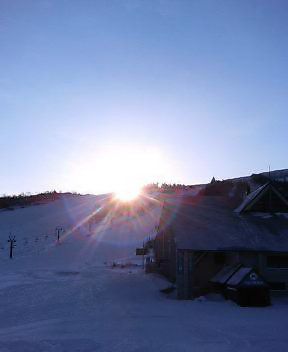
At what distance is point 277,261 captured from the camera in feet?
96.2

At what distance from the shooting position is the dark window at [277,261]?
29.2 m

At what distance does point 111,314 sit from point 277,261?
41.0 ft

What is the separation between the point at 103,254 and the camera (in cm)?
5034

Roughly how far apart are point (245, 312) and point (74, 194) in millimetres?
88264

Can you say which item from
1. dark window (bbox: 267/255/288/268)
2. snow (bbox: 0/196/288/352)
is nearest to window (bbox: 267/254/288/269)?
dark window (bbox: 267/255/288/268)

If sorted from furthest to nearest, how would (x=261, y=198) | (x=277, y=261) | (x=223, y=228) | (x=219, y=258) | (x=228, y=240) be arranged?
1. (x=261, y=198)
2. (x=223, y=228)
3. (x=219, y=258)
4. (x=228, y=240)
5. (x=277, y=261)

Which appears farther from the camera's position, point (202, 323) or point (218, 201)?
point (218, 201)

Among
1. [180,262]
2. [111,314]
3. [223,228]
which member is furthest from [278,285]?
[111,314]

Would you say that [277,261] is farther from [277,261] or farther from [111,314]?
[111,314]

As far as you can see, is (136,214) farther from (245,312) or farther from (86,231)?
(245,312)

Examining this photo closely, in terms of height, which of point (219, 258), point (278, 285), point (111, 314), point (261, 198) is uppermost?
point (261, 198)

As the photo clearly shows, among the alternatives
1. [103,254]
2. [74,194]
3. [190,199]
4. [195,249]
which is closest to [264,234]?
[195,249]

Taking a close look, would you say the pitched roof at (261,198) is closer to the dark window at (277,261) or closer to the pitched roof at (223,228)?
the pitched roof at (223,228)

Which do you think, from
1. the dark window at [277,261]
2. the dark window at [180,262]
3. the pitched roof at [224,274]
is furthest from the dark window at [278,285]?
the dark window at [180,262]
